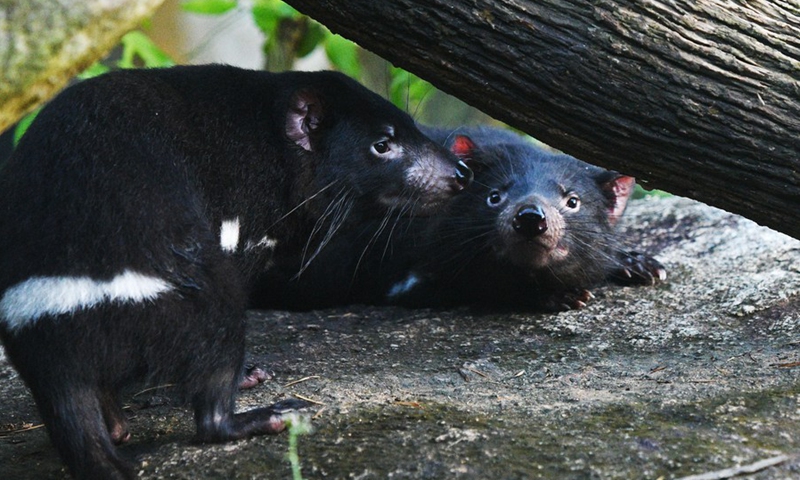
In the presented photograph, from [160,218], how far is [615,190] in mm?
2784

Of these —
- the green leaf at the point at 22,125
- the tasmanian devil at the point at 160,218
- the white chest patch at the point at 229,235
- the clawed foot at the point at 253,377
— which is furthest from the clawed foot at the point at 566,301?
the green leaf at the point at 22,125

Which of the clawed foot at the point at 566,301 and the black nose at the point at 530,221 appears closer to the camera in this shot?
the black nose at the point at 530,221

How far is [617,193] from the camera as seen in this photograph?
502 cm

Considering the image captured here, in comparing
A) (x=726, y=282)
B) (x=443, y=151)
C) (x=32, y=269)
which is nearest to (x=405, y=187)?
(x=443, y=151)

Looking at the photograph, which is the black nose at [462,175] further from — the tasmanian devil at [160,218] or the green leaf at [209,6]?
the green leaf at [209,6]

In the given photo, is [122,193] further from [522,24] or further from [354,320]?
[354,320]

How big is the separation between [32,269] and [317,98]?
1.33 m

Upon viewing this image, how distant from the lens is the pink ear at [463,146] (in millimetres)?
4934

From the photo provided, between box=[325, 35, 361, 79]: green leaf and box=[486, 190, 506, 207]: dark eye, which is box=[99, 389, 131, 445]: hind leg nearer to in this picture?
box=[486, 190, 506, 207]: dark eye

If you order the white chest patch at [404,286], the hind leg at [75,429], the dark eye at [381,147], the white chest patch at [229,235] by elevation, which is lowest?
the hind leg at [75,429]

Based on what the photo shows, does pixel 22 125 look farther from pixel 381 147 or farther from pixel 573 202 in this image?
pixel 573 202

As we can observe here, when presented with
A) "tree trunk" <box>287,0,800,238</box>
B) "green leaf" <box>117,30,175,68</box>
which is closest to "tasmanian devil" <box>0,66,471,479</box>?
"tree trunk" <box>287,0,800,238</box>

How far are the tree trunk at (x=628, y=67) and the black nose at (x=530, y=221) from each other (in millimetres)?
1058

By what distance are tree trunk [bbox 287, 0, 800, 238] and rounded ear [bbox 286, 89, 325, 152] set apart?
1.58 ft
